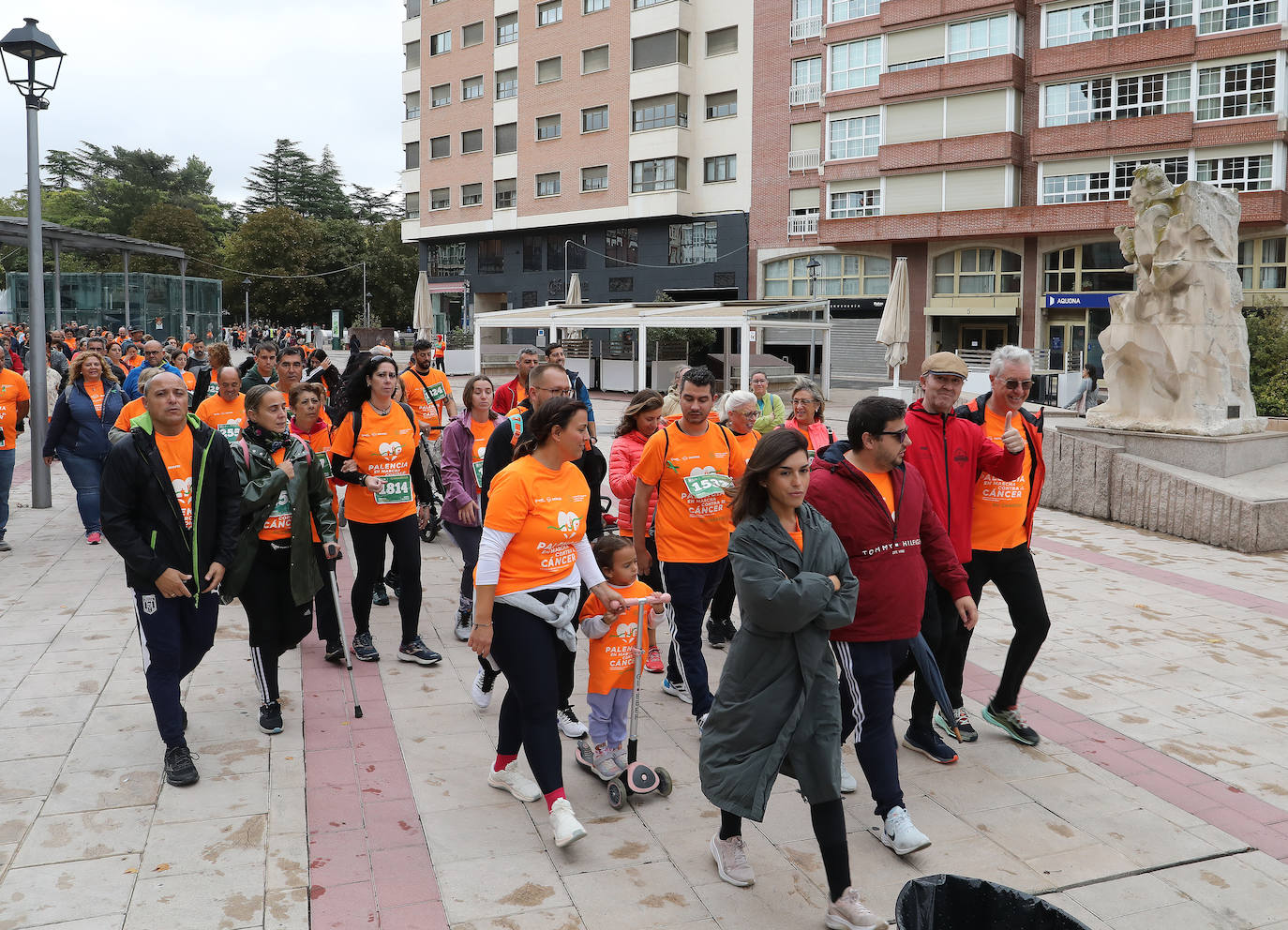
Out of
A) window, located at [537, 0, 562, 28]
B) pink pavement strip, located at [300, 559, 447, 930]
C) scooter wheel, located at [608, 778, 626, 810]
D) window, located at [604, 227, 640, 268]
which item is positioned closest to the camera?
pink pavement strip, located at [300, 559, 447, 930]

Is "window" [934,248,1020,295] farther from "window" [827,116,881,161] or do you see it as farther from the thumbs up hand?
the thumbs up hand

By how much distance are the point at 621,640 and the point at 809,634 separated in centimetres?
126

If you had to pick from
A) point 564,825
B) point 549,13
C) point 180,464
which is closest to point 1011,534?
point 564,825

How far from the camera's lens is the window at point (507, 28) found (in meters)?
50.0

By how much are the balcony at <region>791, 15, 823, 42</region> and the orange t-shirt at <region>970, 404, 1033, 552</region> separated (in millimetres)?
40390

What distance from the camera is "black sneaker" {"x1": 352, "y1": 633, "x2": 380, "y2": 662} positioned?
6652 millimetres

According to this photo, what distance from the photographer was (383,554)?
6.57m

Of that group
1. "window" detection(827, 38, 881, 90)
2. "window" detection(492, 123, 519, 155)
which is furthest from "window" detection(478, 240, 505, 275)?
"window" detection(827, 38, 881, 90)

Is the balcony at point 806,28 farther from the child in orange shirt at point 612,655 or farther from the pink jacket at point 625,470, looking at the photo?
the child in orange shirt at point 612,655

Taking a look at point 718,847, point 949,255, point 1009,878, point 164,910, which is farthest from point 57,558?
point 949,255

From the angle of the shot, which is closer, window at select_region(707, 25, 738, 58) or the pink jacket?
the pink jacket

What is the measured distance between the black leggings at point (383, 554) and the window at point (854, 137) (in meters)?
36.2

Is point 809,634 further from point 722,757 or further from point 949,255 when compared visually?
point 949,255

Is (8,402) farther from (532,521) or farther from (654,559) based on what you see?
(532,521)
